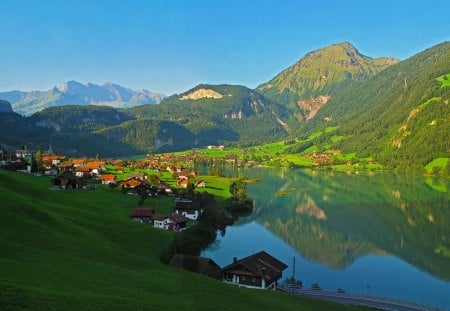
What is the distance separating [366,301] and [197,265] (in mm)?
16285

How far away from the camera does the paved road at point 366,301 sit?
41844 mm

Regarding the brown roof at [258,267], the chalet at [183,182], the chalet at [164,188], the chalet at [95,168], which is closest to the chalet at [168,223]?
the brown roof at [258,267]

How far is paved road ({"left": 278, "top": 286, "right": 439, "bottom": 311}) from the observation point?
41844mm

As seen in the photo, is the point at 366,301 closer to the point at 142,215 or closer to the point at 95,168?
the point at 142,215

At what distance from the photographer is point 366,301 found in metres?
42.8

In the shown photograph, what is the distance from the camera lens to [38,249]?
30.2m

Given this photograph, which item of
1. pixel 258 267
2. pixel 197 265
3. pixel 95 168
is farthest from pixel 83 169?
pixel 258 267

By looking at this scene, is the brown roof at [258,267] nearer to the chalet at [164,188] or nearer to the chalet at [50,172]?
the chalet at [164,188]

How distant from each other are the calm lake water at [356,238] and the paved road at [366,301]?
410cm

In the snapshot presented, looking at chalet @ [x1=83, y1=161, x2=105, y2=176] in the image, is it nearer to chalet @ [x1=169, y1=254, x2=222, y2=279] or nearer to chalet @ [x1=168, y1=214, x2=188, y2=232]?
chalet @ [x1=168, y1=214, x2=188, y2=232]

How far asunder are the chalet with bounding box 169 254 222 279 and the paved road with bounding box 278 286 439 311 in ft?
22.8

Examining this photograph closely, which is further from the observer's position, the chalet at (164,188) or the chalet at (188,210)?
the chalet at (164,188)

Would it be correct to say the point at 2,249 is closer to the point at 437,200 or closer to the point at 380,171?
the point at 437,200

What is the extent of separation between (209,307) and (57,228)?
16895 millimetres
